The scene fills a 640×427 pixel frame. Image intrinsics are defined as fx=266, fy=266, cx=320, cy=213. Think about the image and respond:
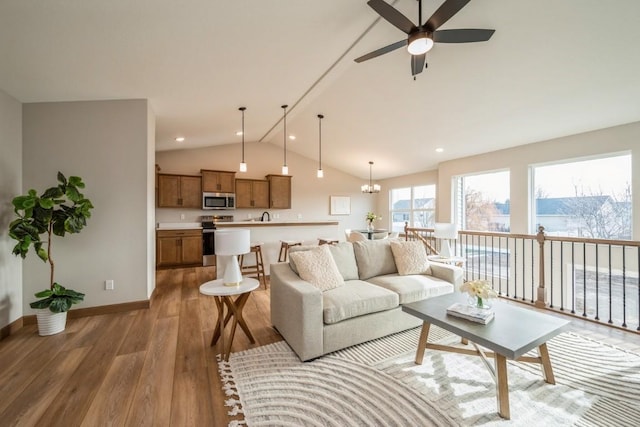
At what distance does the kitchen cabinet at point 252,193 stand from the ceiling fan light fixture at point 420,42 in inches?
222

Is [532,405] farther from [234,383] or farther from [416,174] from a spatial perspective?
[416,174]

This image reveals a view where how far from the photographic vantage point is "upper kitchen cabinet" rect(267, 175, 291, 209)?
7258mm

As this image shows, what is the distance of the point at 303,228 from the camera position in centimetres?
499

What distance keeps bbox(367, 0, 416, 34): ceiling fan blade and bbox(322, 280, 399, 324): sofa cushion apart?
7.27 ft

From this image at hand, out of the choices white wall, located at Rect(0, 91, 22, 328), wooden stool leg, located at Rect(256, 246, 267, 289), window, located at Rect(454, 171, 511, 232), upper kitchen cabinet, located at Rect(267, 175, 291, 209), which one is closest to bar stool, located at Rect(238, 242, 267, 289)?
wooden stool leg, located at Rect(256, 246, 267, 289)

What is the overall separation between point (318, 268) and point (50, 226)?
9.33ft

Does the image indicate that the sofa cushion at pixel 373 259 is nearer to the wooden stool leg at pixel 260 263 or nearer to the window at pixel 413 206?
the wooden stool leg at pixel 260 263

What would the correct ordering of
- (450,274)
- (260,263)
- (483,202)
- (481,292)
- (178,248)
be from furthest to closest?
1. (178,248)
2. (483,202)
3. (260,263)
4. (450,274)
5. (481,292)

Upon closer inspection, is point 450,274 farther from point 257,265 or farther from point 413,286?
point 257,265

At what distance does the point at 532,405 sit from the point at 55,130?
16.5 feet

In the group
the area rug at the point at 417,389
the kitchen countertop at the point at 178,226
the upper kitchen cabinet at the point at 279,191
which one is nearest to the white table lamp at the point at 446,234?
the area rug at the point at 417,389

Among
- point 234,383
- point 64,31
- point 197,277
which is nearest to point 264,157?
point 197,277

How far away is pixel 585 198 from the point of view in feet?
13.8

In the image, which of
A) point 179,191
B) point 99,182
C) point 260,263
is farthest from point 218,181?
point 99,182
